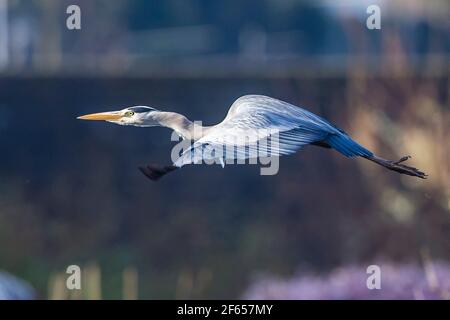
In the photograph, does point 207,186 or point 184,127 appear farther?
point 207,186

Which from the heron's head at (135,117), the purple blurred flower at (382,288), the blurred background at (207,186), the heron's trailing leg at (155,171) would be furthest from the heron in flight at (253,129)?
the blurred background at (207,186)

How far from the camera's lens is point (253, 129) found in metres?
4.58

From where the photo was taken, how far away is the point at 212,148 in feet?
14.4

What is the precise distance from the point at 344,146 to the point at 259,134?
0.45m

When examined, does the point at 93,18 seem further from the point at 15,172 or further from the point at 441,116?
the point at 441,116

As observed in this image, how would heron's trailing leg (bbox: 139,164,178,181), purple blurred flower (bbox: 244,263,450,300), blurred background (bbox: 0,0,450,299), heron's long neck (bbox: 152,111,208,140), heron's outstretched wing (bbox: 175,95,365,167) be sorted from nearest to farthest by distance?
1. heron's trailing leg (bbox: 139,164,178,181)
2. heron's outstretched wing (bbox: 175,95,365,167)
3. heron's long neck (bbox: 152,111,208,140)
4. purple blurred flower (bbox: 244,263,450,300)
5. blurred background (bbox: 0,0,450,299)

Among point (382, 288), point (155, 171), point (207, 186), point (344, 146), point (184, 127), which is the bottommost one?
point (382, 288)

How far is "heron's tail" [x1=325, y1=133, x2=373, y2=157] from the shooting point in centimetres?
478

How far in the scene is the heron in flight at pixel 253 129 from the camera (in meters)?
4.43

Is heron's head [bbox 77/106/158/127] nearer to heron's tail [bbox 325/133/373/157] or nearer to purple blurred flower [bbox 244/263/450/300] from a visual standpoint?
heron's tail [bbox 325/133/373/157]

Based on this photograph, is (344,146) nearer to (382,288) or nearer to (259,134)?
(259,134)

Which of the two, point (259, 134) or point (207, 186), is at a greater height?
point (207, 186)

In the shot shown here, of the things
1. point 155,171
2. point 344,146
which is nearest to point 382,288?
point 344,146

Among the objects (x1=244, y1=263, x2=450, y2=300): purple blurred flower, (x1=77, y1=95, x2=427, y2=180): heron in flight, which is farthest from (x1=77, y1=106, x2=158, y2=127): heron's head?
(x1=244, y1=263, x2=450, y2=300): purple blurred flower
